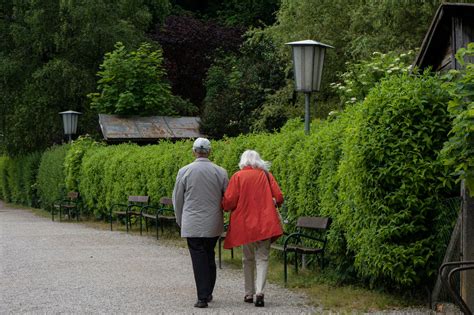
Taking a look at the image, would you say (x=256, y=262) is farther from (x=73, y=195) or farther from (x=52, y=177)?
(x=52, y=177)

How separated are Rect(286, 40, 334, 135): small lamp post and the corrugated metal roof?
14548 millimetres

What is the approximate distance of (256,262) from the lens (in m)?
9.01

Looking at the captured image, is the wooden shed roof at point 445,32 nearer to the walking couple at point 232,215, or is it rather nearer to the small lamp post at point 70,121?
the walking couple at point 232,215

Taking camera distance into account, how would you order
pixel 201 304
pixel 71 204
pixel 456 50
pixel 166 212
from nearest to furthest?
pixel 201 304
pixel 456 50
pixel 166 212
pixel 71 204

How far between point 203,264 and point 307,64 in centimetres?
502

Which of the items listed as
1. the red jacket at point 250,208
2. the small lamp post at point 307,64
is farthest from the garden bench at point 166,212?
the red jacket at point 250,208

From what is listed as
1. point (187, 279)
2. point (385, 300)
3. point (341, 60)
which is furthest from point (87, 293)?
point (341, 60)

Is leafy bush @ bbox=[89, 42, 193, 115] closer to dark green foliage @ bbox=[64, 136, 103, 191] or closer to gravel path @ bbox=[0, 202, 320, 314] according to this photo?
dark green foliage @ bbox=[64, 136, 103, 191]

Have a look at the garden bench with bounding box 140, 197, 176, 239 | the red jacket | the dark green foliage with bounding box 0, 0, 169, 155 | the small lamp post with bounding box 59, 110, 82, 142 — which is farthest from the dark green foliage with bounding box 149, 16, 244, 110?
the red jacket

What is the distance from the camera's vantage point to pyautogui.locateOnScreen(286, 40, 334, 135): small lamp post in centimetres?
1277

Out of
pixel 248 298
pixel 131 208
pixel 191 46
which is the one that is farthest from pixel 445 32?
pixel 191 46

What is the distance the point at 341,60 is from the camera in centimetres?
2838

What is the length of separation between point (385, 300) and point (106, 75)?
23.8 m

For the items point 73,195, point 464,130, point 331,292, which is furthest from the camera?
point 73,195
